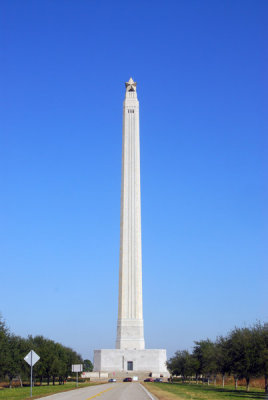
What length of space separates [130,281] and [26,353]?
37355 millimetres

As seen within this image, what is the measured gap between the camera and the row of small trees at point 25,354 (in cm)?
4651

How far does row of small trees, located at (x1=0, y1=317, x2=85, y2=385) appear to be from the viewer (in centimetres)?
4651

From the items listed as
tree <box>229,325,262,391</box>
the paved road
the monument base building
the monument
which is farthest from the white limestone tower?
the paved road

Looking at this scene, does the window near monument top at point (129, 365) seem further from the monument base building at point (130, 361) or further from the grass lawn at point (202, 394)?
the grass lawn at point (202, 394)

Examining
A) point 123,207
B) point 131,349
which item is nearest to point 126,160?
point 123,207

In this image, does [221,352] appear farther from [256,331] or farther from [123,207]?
[123,207]

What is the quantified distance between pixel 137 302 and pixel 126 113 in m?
35.2

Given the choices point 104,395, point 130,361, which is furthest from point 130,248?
point 104,395

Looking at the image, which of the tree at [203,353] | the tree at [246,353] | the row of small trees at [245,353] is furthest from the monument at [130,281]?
the tree at [246,353]

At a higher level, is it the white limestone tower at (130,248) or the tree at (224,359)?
the white limestone tower at (130,248)

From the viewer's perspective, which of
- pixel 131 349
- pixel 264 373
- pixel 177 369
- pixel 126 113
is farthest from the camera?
pixel 126 113

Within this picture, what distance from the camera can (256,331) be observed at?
134 ft

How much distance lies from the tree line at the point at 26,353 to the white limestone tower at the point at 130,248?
1898 centimetres

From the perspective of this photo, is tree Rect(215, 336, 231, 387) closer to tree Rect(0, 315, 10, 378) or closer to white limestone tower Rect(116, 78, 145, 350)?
tree Rect(0, 315, 10, 378)
